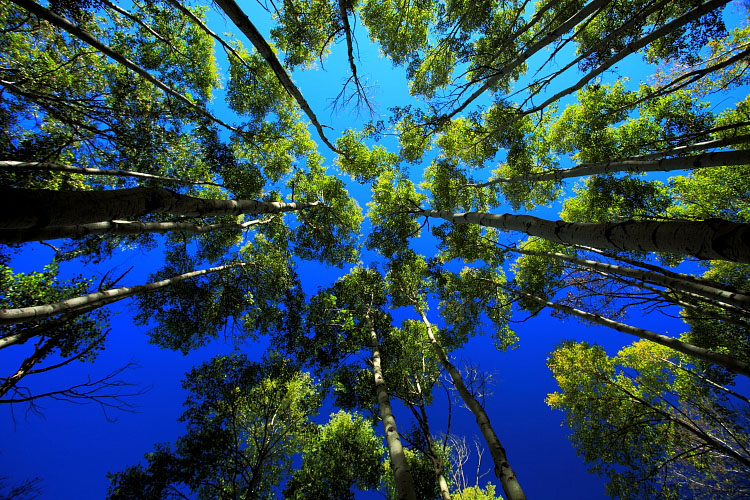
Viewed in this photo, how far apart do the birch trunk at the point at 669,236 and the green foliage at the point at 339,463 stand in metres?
9.85

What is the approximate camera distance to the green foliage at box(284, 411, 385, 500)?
25.6 feet

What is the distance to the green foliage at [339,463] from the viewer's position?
7.81 metres

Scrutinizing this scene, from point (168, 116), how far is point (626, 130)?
14935mm

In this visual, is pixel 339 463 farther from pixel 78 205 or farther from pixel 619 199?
pixel 619 199

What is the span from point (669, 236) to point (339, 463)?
10.8m

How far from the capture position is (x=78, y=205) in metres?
1.88

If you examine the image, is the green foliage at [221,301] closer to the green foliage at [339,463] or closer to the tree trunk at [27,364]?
the tree trunk at [27,364]

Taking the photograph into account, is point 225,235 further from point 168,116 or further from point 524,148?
point 524,148

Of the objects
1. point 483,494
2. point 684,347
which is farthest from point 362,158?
point 483,494

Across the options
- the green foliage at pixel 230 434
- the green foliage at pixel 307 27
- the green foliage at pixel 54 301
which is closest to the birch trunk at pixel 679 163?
the green foliage at pixel 307 27

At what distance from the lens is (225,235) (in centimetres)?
1025

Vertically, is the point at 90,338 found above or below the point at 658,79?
below

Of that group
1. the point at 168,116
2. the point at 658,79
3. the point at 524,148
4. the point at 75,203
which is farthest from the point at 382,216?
the point at 75,203

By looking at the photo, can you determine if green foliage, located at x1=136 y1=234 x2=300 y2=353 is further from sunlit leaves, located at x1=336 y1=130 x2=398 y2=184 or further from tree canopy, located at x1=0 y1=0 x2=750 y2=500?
sunlit leaves, located at x1=336 y1=130 x2=398 y2=184
